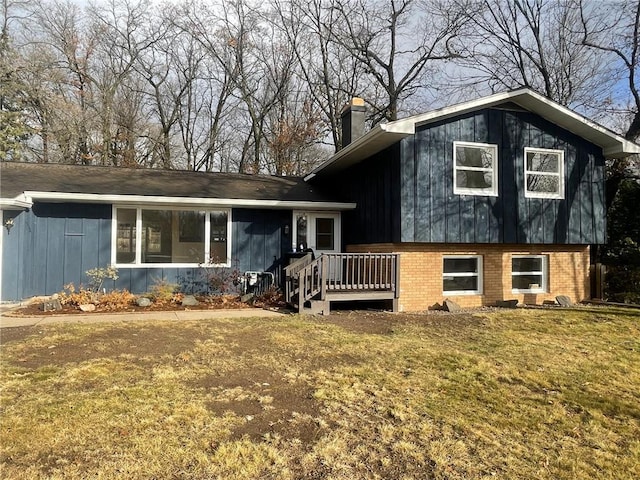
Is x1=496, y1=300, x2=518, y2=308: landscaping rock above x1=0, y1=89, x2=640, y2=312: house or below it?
below

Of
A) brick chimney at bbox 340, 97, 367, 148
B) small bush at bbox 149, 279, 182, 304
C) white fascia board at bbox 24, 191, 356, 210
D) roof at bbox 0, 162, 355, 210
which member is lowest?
small bush at bbox 149, 279, 182, 304

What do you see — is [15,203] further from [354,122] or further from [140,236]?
[354,122]

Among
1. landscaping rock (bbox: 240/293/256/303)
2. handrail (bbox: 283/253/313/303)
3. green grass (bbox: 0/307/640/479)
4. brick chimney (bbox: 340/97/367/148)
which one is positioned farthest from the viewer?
brick chimney (bbox: 340/97/367/148)

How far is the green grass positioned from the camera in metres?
3.06

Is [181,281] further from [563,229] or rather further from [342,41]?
[342,41]

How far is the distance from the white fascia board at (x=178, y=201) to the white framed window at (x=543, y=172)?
178 inches

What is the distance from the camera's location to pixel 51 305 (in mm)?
8914

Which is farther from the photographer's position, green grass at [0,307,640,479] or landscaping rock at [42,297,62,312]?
landscaping rock at [42,297,62,312]

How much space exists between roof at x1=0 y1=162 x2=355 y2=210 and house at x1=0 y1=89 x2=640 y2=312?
51mm

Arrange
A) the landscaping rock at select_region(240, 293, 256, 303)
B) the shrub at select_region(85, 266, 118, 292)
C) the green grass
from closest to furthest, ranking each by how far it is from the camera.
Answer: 1. the green grass
2. the shrub at select_region(85, 266, 118, 292)
3. the landscaping rock at select_region(240, 293, 256, 303)

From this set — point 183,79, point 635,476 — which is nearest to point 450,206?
point 635,476

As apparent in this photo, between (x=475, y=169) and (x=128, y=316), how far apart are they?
839cm

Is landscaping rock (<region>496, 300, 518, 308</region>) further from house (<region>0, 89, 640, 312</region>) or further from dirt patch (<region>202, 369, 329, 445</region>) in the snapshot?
dirt patch (<region>202, 369, 329, 445</region>)

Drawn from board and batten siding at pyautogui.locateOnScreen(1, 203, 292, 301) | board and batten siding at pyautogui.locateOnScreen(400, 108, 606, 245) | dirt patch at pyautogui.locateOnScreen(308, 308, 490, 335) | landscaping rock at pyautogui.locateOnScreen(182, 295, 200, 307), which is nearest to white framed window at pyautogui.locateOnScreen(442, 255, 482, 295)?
board and batten siding at pyautogui.locateOnScreen(400, 108, 606, 245)
